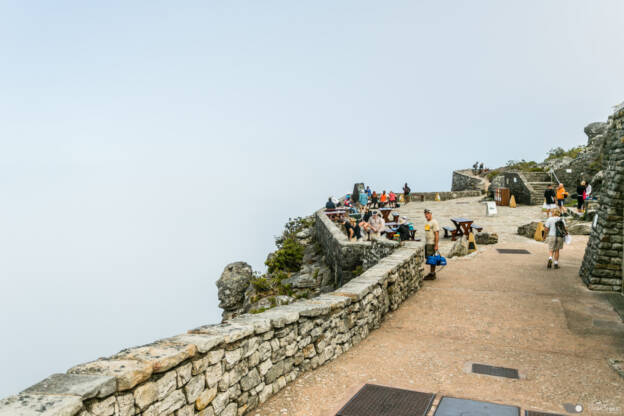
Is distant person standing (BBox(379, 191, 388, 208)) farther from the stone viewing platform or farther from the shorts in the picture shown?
the shorts

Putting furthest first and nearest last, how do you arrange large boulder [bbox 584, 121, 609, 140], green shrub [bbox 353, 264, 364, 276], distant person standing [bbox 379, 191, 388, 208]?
large boulder [bbox 584, 121, 609, 140] → distant person standing [bbox 379, 191, 388, 208] → green shrub [bbox 353, 264, 364, 276]

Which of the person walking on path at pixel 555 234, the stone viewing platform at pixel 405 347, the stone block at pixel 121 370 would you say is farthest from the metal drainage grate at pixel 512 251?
the stone block at pixel 121 370

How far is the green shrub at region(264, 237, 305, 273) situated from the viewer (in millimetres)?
20078

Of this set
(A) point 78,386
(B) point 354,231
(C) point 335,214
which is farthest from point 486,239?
(A) point 78,386

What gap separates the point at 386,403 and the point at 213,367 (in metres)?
1.84

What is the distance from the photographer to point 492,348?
623 cm

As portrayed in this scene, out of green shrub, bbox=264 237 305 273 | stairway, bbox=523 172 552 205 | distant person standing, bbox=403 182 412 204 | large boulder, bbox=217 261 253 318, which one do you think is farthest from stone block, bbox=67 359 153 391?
distant person standing, bbox=403 182 412 204

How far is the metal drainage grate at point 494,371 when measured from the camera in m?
5.22

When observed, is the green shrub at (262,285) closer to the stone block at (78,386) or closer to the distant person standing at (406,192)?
the stone block at (78,386)

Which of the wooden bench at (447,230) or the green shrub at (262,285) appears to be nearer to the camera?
the wooden bench at (447,230)

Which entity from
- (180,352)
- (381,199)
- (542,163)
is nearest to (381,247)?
(180,352)

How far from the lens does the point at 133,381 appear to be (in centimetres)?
291

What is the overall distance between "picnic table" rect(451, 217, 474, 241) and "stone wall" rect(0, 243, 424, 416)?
32.3 ft

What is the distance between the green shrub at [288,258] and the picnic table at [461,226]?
7233mm
